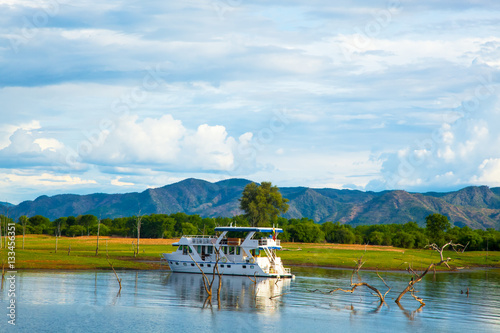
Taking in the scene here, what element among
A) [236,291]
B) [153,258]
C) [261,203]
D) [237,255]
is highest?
[261,203]

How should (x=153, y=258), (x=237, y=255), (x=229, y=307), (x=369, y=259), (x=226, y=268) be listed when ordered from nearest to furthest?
(x=229, y=307) < (x=237, y=255) < (x=226, y=268) < (x=153, y=258) < (x=369, y=259)

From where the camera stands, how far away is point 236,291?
65438mm

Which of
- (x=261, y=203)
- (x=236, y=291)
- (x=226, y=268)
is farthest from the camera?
(x=261, y=203)

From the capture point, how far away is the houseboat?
81.6 meters

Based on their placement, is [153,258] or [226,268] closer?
[226,268]

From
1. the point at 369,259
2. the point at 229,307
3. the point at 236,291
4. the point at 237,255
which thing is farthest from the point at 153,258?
the point at 229,307

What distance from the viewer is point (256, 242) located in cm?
8088

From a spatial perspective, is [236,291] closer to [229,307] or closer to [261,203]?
[229,307]

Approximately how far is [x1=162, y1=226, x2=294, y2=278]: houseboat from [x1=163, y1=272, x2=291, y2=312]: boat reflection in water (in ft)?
4.71

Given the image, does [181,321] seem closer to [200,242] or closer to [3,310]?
[3,310]

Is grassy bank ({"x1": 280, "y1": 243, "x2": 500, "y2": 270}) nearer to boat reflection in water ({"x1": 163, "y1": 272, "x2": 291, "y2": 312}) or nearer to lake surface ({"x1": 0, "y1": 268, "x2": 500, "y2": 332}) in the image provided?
boat reflection in water ({"x1": 163, "y1": 272, "x2": 291, "y2": 312})

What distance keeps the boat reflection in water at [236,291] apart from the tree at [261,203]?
79.0 meters

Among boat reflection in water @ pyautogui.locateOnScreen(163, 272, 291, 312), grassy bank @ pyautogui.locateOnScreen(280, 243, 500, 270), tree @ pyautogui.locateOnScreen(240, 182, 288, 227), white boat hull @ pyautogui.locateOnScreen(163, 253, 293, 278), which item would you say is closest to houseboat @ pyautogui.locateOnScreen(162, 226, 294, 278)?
white boat hull @ pyautogui.locateOnScreen(163, 253, 293, 278)

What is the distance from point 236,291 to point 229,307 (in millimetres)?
12769
